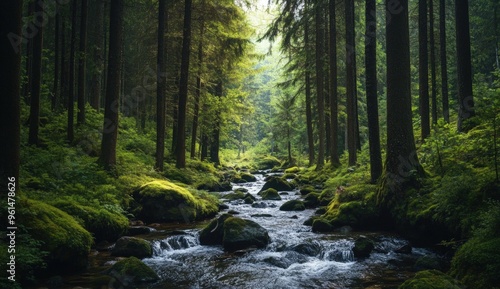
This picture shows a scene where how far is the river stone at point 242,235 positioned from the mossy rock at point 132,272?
109 inches

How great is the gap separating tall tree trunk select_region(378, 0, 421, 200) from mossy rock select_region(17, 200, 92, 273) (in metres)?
8.71

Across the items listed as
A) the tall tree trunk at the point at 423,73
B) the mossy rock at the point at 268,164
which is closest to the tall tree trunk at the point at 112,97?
the tall tree trunk at the point at 423,73

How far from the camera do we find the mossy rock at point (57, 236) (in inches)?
278

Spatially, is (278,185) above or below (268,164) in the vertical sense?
below

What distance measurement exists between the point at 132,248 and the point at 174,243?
1405 millimetres

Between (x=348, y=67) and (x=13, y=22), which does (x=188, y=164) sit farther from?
(x=13, y=22)

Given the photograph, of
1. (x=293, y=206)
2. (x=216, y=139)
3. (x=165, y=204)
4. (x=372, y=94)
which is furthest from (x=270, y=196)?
(x=216, y=139)

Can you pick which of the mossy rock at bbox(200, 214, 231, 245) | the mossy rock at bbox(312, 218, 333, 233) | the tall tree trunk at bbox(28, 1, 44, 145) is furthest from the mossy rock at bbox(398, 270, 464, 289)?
the tall tree trunk at bbox(28, 1, 44, 145)

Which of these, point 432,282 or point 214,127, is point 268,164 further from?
point 432,282

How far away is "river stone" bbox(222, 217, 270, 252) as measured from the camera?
9.85 m

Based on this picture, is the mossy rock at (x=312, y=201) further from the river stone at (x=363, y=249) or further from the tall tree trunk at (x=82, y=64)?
the tall tree trunk at (x=82, y=64)

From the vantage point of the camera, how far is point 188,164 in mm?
22281

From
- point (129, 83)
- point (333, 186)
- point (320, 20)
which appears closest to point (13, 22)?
point (333, 186)

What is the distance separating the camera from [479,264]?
584 centimetres
